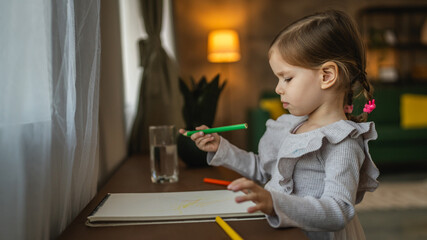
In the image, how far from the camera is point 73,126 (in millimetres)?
686

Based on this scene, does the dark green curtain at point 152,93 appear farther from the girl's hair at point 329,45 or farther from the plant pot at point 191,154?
the girl's hair at point 329,45

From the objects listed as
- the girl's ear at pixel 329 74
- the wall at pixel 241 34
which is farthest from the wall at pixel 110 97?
the wall at pixel 241 34

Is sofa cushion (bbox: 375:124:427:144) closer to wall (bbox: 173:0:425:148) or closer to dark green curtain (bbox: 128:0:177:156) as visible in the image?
wall (bbox: 173:0:425:148)

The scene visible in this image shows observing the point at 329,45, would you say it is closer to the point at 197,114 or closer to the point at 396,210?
the point at 197,114

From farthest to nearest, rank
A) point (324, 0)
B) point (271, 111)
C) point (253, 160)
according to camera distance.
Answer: point (324, 0) → point (271, 111) → point (253, 160)

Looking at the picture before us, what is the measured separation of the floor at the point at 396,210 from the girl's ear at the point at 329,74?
5.28 ft

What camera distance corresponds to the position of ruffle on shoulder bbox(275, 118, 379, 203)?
0.70 meters

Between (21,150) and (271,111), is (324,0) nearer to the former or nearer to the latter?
(271,111)

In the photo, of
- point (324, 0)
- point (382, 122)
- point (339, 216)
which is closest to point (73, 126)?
point (339, 216)

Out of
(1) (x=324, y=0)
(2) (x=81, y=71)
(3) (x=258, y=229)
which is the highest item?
(1) (x=324, y=0)

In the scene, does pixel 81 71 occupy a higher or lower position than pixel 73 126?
higher

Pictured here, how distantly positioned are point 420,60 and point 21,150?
5.09 meters

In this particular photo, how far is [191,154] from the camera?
1.17 meters

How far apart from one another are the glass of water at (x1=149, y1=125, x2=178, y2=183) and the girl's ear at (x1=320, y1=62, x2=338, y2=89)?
449 mm
